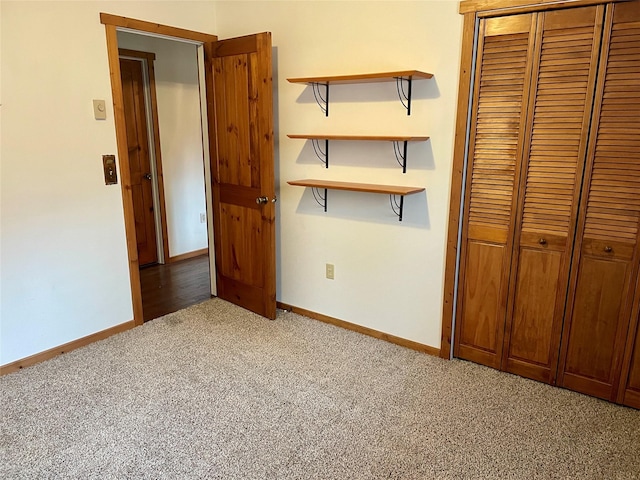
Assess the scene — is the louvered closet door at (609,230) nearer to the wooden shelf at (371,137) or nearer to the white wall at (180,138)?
the wooden shelf at (371,137)

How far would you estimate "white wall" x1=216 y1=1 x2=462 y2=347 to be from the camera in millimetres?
2568

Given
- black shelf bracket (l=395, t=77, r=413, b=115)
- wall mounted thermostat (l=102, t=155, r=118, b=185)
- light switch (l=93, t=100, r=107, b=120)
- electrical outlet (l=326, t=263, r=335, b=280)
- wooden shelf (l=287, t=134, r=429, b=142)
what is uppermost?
black shelf bracket (l=395, t=77, r=413, b=115)

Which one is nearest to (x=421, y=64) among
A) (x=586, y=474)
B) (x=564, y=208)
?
(x=564, y=208)

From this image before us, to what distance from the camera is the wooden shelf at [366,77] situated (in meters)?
2.42

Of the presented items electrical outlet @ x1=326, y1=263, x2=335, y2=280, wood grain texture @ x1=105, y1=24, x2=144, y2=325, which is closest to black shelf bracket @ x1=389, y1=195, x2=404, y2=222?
electrical outlet @ x1=326, y1=263, x2=335, y2=280

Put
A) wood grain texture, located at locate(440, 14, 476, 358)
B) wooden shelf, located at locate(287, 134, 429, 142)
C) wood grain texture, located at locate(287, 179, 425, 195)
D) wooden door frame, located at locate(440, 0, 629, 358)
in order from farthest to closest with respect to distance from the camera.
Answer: wood grain texture, located at locate(287, 179, 425, 195)
wooden shelf, located at locate(287, 134, 429, 142)
wood grain texture, located at locate(440, 14, 476, 358)
wooden door frame, located at locate(440, 0, 629, 358)

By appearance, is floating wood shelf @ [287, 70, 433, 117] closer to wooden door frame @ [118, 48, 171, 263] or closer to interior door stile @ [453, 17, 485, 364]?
interior door stile @ [453, 17, 485, 364]

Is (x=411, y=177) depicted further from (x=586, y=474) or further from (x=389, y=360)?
(x=586, y=474)

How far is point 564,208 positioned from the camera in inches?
90.3

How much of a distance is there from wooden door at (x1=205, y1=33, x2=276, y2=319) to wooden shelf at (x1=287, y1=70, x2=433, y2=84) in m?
0.34

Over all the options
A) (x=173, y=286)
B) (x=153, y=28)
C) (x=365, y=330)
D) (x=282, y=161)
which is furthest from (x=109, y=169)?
(x=365, y=330)

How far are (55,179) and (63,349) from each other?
1081 millimetres

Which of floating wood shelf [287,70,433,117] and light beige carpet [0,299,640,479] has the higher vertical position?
floating wood shelf [287,70,433,117]

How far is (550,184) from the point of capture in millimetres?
2307
